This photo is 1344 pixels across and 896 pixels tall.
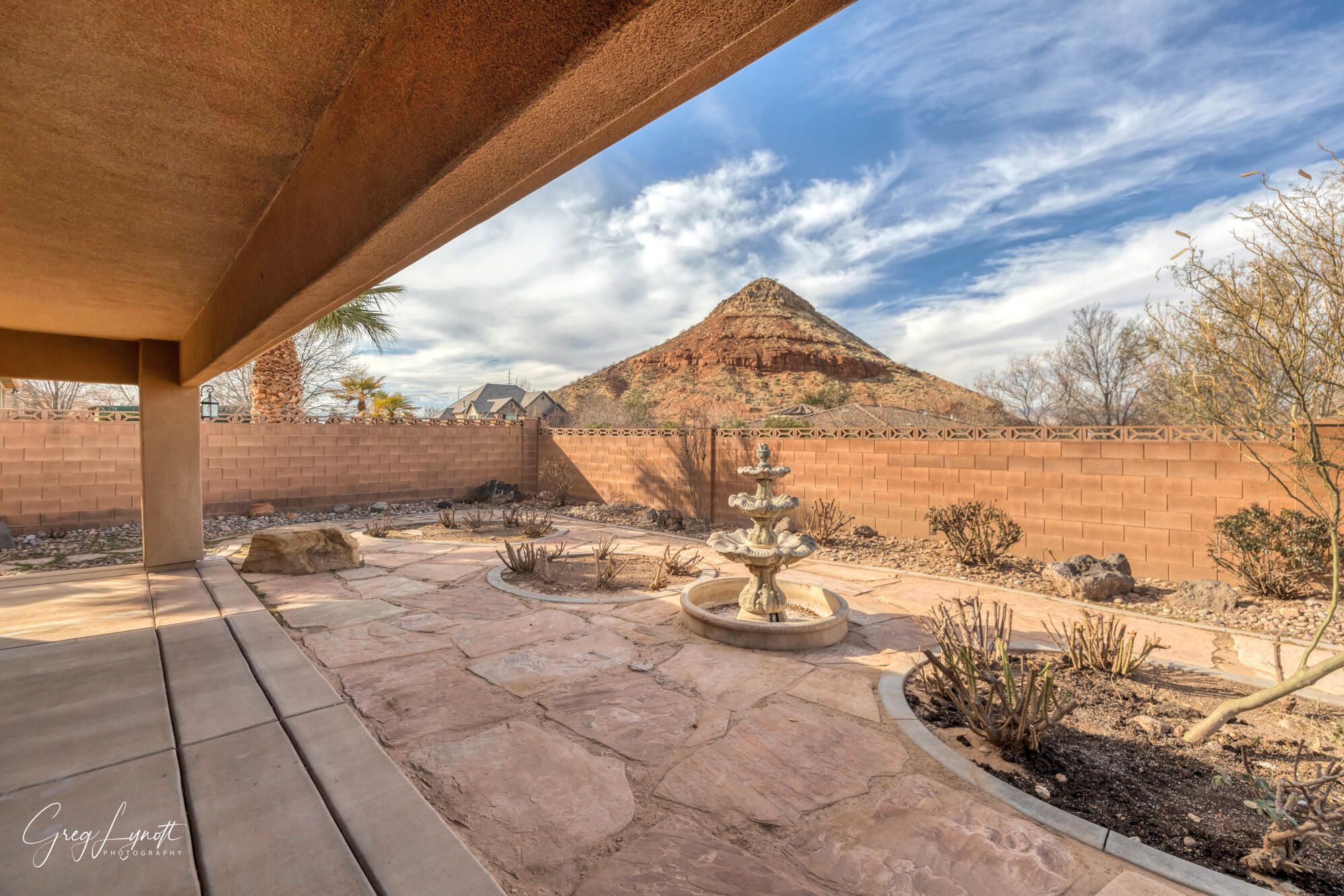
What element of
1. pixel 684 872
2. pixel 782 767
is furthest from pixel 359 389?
pixel 684 872

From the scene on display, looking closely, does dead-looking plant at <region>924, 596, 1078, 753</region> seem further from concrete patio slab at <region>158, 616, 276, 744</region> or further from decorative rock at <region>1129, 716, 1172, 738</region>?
concrete patio slab at <region>158, 616, 276, 744</region>

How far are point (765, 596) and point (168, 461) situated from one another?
625cm

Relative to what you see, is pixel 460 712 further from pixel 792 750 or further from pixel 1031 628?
pixel 1031 628

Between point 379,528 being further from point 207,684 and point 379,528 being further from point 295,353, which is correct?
point 207,684

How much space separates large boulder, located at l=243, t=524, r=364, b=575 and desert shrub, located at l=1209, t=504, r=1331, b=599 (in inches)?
348

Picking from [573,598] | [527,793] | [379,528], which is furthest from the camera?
[379,528]

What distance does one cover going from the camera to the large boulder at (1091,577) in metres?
5.12

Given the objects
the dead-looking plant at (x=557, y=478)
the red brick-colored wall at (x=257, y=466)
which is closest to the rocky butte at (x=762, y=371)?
the dead-looking plant at (x=557, y=478)

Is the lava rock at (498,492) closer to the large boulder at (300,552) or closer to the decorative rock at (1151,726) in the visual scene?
the large boulder at (300,552)

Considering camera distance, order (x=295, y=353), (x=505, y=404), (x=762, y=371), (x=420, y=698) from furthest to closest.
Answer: (x=505, y=404)
(x=762, y=371)
(x=295, y=353)
(x=420, y=698)

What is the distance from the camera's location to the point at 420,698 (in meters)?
3.04

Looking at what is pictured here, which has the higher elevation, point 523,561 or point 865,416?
point 865,416

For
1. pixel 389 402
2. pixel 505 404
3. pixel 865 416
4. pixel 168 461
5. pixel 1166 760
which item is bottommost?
pixel 1166 760

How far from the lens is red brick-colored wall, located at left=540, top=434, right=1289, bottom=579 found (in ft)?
17.3
